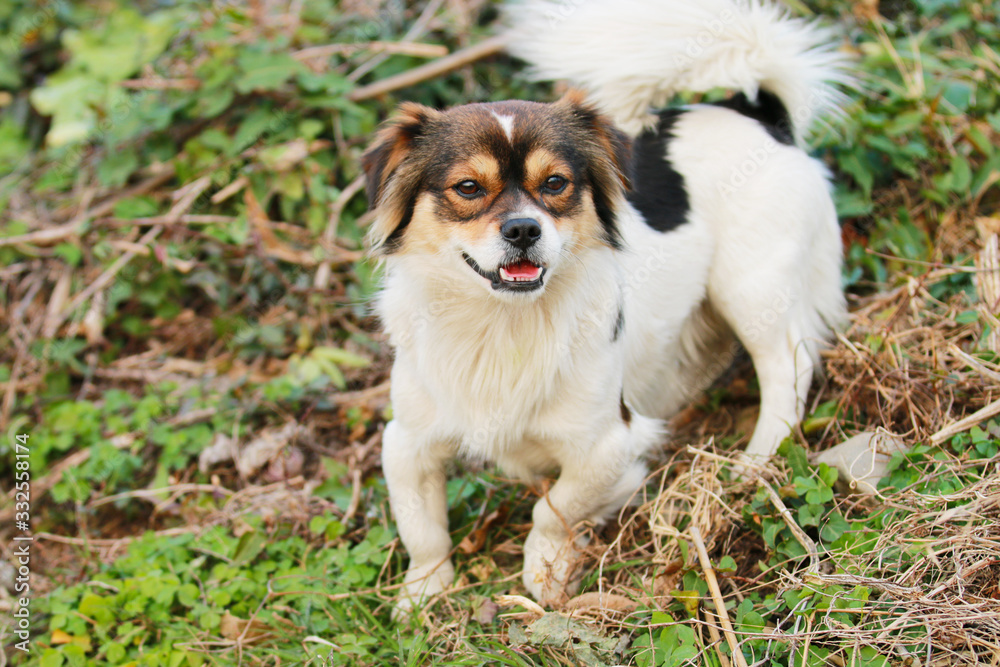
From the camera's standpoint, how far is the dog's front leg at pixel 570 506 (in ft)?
8.34

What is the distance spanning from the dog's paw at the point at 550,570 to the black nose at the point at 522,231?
3.46 feet

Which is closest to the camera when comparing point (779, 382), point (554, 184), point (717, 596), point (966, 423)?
point (717, 596)

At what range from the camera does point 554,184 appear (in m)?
2.40

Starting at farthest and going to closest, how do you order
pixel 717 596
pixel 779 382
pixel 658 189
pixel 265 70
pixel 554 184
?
1. pixel 265 70
2. pixel 779 382
3. pixel 658 189
4. pixel 554 184
5. pixel 717 596

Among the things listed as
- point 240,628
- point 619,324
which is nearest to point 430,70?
point 619,324

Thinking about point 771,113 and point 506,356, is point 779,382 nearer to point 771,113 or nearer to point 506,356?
point 771,113

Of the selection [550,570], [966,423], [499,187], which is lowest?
[550,570]

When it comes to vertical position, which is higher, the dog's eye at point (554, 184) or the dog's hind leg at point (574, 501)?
the dog's eye at point (554, 184)

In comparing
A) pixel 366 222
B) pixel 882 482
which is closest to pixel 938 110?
pixel 882 482

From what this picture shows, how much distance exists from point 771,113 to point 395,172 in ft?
5.80

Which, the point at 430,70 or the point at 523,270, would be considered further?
the point at 430,70

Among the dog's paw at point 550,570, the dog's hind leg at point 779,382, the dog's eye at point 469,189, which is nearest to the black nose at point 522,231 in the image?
the dog's eye at point 469,189

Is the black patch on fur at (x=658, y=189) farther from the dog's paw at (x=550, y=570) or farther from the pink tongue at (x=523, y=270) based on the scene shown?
the dog's paw at (x=550, y=570)

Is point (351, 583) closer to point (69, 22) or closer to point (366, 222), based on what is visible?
point (366, 222)
